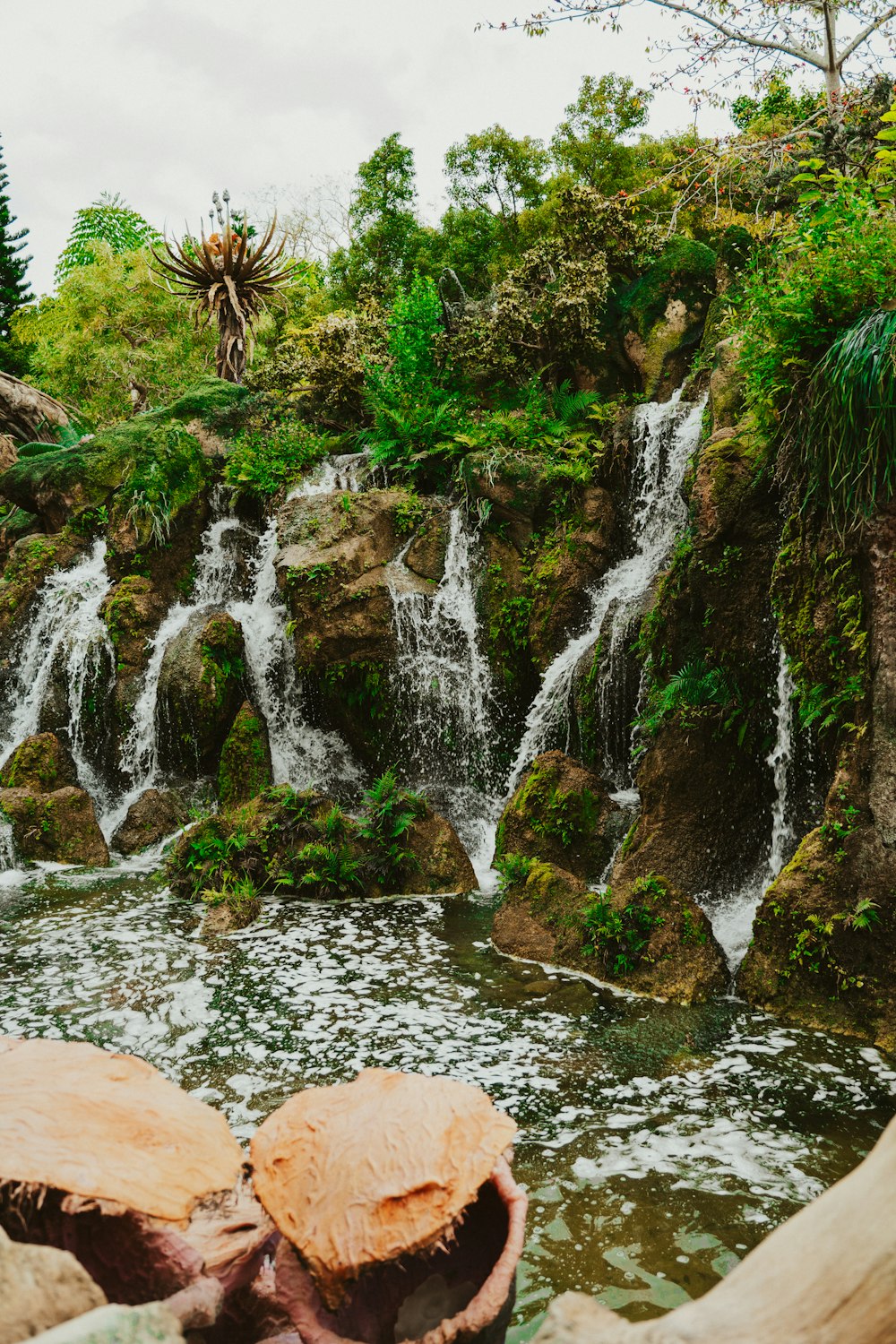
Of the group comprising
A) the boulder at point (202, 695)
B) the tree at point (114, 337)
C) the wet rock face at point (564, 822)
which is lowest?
the wet rock face at point (564, 822)

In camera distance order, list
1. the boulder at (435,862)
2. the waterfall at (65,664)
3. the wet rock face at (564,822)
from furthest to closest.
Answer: the waterfall at (65,664) → the boulder at (435,862) → the wet rock face at (564,822)

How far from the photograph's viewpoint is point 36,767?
12656mm

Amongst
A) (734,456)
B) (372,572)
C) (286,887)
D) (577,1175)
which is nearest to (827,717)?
(734,456)

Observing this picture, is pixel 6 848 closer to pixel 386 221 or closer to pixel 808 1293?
pixel 808 1293

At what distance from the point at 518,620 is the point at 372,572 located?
2274mm

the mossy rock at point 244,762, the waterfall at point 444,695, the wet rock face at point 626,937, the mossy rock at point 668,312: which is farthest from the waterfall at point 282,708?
the mossy rock at point 668,312

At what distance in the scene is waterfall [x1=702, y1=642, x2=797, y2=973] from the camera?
7492 mm

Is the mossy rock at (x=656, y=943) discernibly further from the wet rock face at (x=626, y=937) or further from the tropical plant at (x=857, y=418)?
the tropical plant at (x=857, y=418)

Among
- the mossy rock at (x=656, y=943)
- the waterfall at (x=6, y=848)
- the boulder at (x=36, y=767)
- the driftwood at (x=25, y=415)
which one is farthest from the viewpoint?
the driftwood at (x=25, y=415)

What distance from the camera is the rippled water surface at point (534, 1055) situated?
3.88 meters

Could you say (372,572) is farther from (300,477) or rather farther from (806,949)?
(806,949)

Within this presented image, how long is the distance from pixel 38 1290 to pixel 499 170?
24796mm

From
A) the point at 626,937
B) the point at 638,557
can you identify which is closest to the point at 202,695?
the point at 638,557

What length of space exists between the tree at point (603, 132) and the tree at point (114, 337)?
12.0m
